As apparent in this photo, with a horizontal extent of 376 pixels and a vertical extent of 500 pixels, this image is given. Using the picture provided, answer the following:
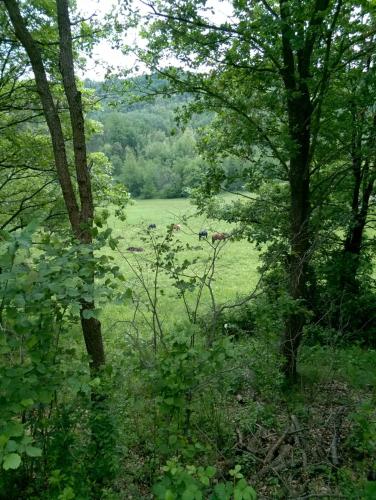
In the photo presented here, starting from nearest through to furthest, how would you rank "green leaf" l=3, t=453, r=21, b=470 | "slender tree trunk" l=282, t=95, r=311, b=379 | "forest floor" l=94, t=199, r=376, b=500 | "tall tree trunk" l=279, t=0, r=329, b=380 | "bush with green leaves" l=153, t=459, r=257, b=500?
"green leaf" l=3, t=453, r=21, b=470 < "bush with green leaves" l=153, t=459, r=257, b=500 < "forest floor" l=94, t=199, r=376, b=500 < "tall tree trunk" l=279, t=0, r=329, b=380 < "slender tree trunk" l=282, t=95, r=311, b=379

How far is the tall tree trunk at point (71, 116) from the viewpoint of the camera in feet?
12.5

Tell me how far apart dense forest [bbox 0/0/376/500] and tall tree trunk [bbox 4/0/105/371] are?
2 cm

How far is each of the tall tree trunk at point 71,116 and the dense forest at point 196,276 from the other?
20 mm

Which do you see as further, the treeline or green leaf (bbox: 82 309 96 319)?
the treeline

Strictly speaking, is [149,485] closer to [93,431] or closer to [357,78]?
[93,431]

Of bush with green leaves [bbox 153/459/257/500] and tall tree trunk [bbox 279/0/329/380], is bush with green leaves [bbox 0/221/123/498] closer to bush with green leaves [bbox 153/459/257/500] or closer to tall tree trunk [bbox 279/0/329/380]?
bush with green leaves [bbox 153/459/257/500]

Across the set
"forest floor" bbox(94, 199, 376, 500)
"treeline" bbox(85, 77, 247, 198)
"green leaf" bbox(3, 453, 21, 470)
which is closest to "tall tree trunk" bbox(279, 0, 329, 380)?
"forest floor" bbox(94, 199, 376, 500)

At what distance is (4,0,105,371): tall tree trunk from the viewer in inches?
150

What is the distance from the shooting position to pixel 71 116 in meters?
3.96

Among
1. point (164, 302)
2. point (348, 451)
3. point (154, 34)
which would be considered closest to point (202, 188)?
point (154, 34)

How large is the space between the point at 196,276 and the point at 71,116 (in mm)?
2187

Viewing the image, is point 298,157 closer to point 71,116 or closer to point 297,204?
point 297,204

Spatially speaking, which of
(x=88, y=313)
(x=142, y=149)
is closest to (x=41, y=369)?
(x=88, y=313)

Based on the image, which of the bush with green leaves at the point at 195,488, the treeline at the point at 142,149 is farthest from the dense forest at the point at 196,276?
the treeline at the point at 142,149
